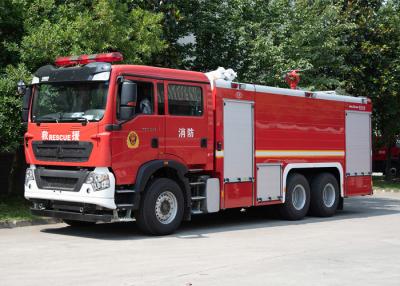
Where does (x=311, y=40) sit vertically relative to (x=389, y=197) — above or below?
above

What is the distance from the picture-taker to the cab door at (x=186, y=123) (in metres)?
12.3

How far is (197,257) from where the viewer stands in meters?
9.80

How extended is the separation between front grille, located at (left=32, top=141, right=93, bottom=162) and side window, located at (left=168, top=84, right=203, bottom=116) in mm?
1820

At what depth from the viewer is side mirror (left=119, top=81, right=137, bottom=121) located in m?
11.2

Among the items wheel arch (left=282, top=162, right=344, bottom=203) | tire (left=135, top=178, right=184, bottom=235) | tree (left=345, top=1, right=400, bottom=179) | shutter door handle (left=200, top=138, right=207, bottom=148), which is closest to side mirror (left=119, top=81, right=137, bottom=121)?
tire (left=135, top=178, right=184, bottom=235)

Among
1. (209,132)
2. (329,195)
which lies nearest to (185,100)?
(209,132)

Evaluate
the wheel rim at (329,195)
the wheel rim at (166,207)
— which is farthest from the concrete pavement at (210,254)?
the wheel rim at (329,195)

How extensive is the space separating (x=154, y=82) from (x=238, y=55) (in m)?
10.1

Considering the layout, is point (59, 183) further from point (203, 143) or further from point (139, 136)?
point (203, 143)

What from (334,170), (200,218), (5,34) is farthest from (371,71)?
(5,34)

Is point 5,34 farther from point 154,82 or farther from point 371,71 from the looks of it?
point 371,71

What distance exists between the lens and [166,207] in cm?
1225

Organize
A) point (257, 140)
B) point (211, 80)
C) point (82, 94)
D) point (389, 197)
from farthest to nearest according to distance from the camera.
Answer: point (389, 197), point (257, 140), point (211, 80), point (82, 94)

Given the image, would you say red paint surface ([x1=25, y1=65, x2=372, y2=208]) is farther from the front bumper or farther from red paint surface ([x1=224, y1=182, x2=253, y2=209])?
the front bumper
